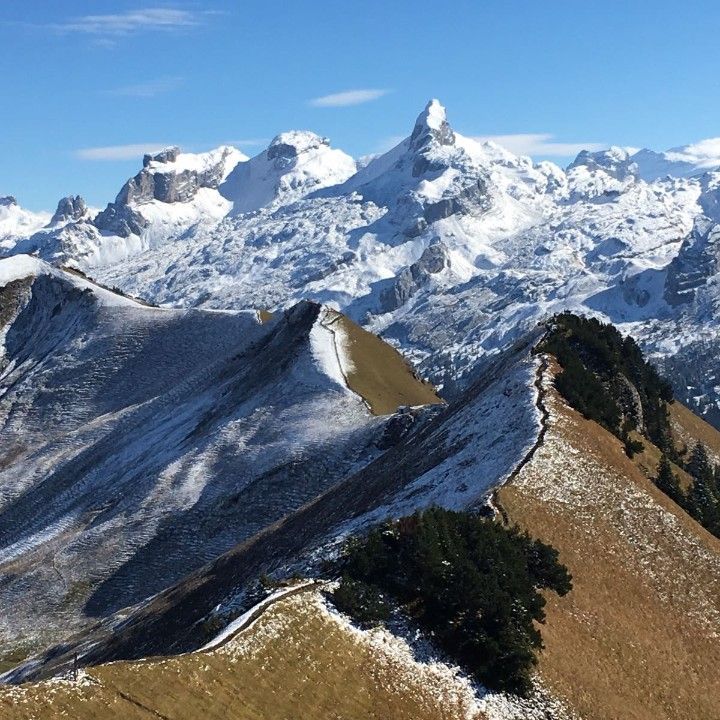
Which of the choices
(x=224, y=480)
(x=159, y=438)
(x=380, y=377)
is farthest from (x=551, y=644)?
(x=159, y=438)

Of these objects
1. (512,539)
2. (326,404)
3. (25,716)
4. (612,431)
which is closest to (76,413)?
(326,404)

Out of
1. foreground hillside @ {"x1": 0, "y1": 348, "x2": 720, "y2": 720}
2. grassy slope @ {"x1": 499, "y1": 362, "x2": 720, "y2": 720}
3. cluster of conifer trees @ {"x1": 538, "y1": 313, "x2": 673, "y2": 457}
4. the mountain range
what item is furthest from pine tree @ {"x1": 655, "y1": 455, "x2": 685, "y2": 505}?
grassy slope @ {"x1": 499, "y1": 362, "x2": 720, "y2": 720}

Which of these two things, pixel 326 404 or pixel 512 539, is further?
pixel 326 404

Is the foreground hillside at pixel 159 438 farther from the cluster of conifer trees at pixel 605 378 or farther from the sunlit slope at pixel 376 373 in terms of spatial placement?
the cluster of conifer trees at pixel 605 378

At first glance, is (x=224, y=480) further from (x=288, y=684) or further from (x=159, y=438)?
(x=288, y=684)

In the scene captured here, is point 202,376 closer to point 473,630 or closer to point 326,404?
point 326,404

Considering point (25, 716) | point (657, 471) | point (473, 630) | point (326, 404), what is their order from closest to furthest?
point (25, 716), point (473, 630), point (657, 471), point (326, 404)
